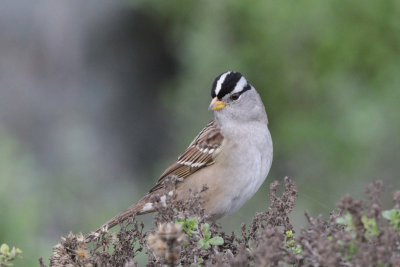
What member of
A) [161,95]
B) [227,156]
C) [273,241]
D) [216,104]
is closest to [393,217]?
[273,241]

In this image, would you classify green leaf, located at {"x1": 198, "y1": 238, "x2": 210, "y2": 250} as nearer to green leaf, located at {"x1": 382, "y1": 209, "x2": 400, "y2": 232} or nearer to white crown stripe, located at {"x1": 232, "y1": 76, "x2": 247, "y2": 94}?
green leaf, located at {"x1": 382, "y1": 209, "x2": 400, "y2": 232}

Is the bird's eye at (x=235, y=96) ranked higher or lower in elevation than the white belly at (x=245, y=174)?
higher

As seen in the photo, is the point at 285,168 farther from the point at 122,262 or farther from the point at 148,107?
the point at 122,262

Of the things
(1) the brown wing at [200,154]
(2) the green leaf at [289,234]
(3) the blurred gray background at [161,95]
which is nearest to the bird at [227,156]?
(1) the brown wing at [200,154]

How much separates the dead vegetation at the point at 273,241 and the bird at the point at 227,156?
4.64 feet

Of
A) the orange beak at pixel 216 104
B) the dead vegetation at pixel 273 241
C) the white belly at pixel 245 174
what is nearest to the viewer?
the dead vegetation at pixel 273 241

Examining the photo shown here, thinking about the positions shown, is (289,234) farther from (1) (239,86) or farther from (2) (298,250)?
(1) (239,86)

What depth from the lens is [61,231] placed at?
6977mm

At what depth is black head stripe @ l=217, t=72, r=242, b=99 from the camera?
15.9 feet

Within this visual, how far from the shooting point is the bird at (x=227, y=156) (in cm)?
468

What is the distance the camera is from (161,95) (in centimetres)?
887

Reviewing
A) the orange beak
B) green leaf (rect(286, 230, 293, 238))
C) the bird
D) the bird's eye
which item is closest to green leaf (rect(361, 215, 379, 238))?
green leaf (rect(286, 230, 293, 238))

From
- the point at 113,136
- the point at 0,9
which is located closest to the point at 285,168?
the point at 113,136

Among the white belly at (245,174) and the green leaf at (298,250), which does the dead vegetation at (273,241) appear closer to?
the green leaf at (298,250)
